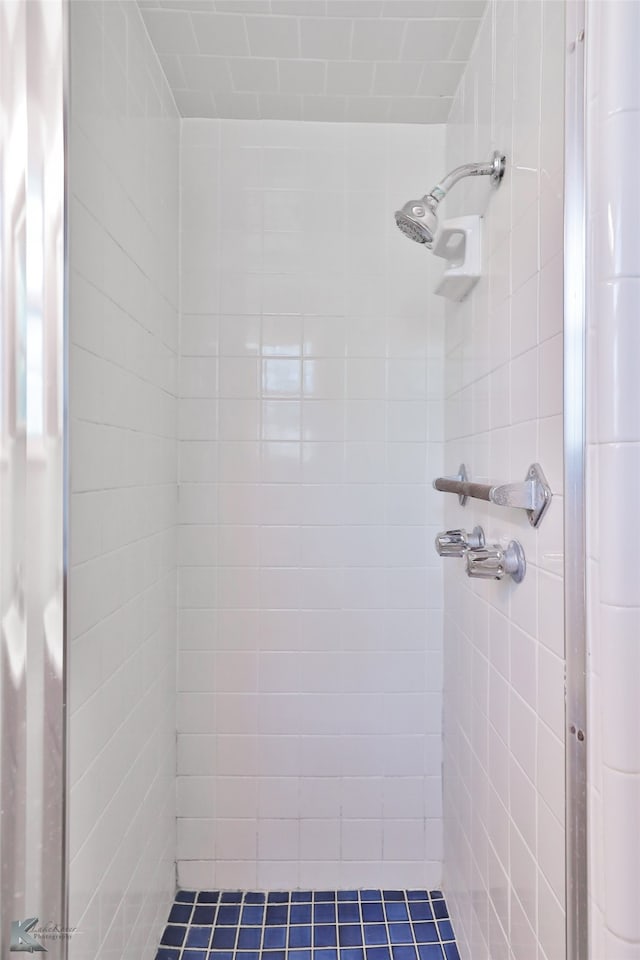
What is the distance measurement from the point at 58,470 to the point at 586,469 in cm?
56

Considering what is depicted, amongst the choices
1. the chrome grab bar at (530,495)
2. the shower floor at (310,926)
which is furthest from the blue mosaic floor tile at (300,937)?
the chrome grab bar at (530,495)

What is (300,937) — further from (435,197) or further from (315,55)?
(315,55)

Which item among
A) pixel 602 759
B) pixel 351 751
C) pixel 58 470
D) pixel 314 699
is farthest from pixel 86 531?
pixel 351 751

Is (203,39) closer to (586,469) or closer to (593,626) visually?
(586,469)

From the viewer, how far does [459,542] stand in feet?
3.95

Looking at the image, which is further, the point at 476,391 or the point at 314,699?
the point at 314,699

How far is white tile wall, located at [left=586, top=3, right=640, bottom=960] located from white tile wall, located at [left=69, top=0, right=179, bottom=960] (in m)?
0.62

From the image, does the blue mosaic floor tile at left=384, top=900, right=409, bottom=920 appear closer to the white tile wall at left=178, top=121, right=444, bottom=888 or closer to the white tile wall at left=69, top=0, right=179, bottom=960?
the white tile wall at left=178, top=121, right=444, bottom=888

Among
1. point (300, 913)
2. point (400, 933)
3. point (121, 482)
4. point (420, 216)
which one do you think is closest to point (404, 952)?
point (400, 933)

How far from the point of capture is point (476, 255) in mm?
1208

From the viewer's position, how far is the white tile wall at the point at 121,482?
36.9 inches

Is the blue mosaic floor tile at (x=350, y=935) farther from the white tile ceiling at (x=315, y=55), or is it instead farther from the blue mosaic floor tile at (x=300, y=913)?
the white tile ceiling at (x=315, y=55)

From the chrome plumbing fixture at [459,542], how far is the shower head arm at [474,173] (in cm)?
67
